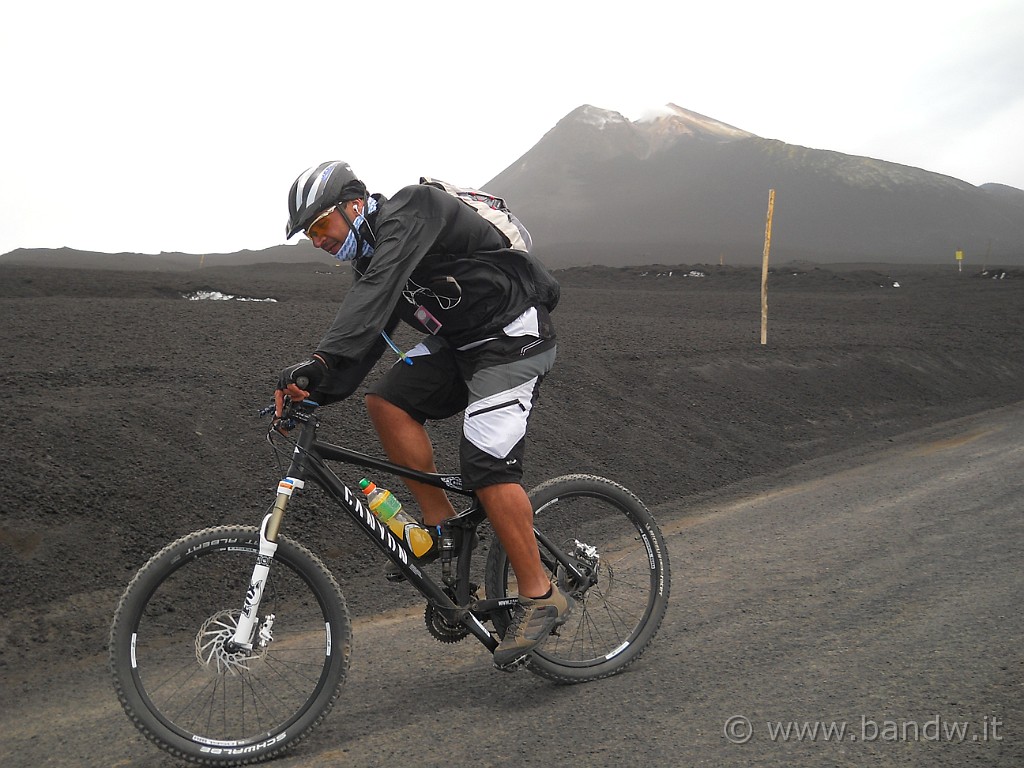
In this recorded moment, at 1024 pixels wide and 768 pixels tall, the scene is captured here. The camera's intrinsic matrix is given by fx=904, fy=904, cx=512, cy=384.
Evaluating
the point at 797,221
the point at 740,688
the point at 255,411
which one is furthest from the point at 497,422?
the point at 797,221

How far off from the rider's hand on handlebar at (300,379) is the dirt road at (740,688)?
1.33 m

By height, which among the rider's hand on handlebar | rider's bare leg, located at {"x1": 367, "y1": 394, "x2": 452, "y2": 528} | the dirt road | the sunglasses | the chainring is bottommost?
the dirt road

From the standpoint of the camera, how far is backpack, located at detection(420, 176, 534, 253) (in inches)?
145

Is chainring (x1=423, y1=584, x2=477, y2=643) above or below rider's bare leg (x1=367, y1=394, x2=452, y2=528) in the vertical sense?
below

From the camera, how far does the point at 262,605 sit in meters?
3.32

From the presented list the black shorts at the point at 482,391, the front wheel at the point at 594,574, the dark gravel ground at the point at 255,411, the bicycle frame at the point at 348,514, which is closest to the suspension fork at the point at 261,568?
the bicycle frame at the point at 348,514

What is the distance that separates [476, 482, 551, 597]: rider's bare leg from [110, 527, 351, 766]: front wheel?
0.69 meters

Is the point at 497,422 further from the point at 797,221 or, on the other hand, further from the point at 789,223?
the point at 797,221

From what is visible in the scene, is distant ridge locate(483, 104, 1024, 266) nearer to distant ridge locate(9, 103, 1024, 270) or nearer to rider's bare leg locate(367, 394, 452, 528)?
distant ridge locate(9, 103, 1024, 270)

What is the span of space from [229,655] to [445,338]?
1480 millimetres

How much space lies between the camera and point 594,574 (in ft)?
13.5

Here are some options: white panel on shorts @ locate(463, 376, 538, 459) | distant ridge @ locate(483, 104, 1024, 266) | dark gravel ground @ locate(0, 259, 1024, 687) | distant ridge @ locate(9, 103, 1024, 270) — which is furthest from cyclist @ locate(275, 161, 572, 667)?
distant ridge @ locate(483, 104, 1024, 266)

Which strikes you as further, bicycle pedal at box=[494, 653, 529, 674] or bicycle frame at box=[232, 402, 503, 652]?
bicycle pedal at box=[494, 653, 529, 674]

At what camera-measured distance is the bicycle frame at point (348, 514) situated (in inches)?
129
